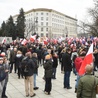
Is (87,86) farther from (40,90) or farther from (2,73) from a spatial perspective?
(40,90)

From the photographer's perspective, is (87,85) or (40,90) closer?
(87,85)

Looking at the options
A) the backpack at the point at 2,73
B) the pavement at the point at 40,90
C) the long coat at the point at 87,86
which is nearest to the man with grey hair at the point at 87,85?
the long coat at the point at 87,86

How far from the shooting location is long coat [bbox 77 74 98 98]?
17.6 feet

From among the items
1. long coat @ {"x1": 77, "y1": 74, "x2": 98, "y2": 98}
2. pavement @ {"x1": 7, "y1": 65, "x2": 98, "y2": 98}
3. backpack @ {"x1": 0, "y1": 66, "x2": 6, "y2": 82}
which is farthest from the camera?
pavement @ {"x1": 7, "y1": 65, "x2": 98, "y2": 98}

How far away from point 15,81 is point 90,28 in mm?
42005

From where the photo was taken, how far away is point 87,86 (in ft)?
17.6

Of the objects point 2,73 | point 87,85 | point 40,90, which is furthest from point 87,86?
point 40,90

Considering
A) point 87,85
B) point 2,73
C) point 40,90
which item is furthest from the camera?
point 40,90

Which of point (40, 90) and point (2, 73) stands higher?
point (2, 73)

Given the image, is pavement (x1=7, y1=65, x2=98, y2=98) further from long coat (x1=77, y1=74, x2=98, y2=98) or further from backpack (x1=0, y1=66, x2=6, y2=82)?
long coat (x1=77, y1=74, x2=98, y2=98)

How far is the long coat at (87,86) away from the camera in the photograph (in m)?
5.36

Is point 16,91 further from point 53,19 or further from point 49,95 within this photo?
point 53,19

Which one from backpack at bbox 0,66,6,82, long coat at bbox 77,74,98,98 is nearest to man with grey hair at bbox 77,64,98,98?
long coat at bbox 77,74,98,98

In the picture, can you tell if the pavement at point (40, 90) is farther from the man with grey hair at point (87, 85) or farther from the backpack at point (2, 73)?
the man with grey hair at point (87, 85)
